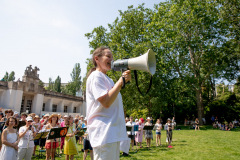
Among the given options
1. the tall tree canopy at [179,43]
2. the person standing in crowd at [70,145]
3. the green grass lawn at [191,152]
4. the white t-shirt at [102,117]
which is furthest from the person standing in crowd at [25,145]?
the tall tree canopy at [179,43]

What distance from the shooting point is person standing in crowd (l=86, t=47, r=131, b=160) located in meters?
1.95

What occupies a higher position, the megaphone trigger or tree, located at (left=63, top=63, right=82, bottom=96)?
tree, located at (left=63, top=63, right=82, bottom=96)

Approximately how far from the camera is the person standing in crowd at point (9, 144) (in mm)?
5246

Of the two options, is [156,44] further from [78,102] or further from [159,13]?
[78,102]

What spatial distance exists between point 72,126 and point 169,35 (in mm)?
22236

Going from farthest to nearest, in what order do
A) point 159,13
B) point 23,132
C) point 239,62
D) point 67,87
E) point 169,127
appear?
point 67,87, point 239,62, point 159,13, point 169,127, point 23,132

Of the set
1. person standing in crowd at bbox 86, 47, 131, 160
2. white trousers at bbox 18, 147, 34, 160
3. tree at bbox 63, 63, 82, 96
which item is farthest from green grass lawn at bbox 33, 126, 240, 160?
tree at bbox 63, 63, 82, 96

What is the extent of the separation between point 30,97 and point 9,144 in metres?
31.0

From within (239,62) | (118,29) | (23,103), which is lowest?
(23,103)

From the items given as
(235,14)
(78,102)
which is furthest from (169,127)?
(78,102)

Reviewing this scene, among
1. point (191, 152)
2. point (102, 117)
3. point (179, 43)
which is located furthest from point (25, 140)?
point (179, 43)

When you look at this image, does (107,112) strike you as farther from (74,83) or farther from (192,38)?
(74,83)

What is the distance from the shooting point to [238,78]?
30703 millimetres

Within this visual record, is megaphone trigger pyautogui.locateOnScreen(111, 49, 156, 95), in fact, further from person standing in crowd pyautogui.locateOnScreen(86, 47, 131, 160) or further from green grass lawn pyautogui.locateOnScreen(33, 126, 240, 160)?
green grass lawn pyautogui.locateOnScreen(33, 126, 240, 160)
